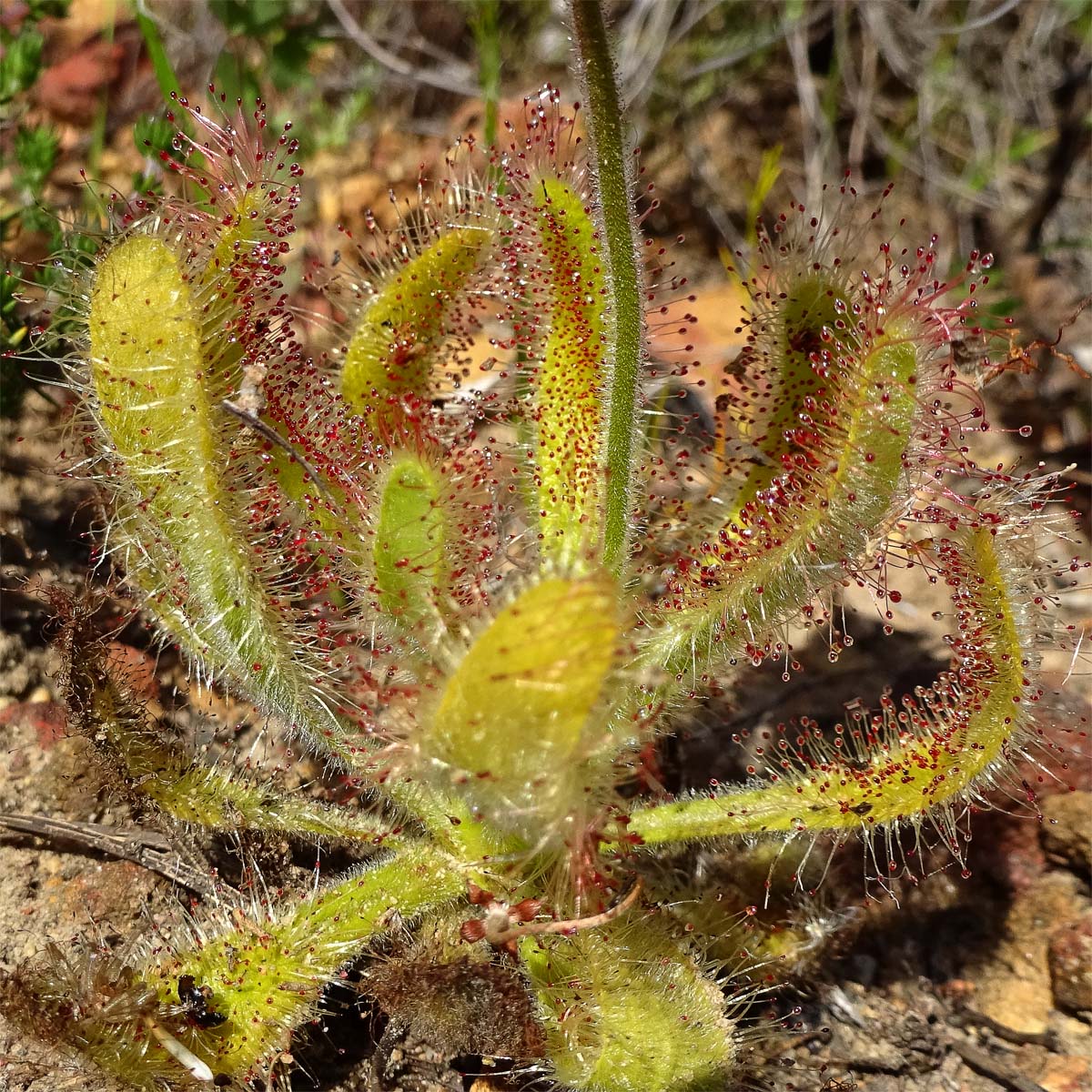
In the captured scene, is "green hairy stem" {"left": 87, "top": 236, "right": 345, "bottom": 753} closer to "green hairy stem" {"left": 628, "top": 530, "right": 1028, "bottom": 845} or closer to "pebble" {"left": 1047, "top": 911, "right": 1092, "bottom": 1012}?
"green hairy stem" {"left": 628, "top": 530, "right": 1028, "bottom": 845}

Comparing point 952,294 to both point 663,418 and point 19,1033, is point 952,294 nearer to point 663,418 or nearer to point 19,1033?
point 663,418

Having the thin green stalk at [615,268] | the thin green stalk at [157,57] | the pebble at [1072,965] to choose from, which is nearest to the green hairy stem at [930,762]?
the thin green stalk at [615,268]

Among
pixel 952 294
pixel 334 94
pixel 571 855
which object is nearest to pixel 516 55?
pixel 334 94

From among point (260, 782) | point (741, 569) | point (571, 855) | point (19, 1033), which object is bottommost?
point (19, 1033)

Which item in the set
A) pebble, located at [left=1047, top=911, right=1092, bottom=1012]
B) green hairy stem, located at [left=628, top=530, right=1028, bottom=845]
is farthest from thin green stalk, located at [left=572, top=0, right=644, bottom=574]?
pebble, located at [left=1047, top=911, right=1092, bottom=1012]

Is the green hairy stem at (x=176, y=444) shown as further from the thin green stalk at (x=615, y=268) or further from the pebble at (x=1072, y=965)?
the pebble at (x=1072, y=965)

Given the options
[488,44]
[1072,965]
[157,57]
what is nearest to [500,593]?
[1072,965]

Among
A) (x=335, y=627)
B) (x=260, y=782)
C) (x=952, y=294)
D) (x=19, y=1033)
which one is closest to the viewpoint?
(x=19, y=1033)

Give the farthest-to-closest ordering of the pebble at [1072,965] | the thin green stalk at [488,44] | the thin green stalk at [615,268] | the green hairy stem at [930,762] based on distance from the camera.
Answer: the thin green stalk at [488,44] → the pebble at [1072,965] → the green hairy stem at [930,762] → the thin green stalk at [615,268]
